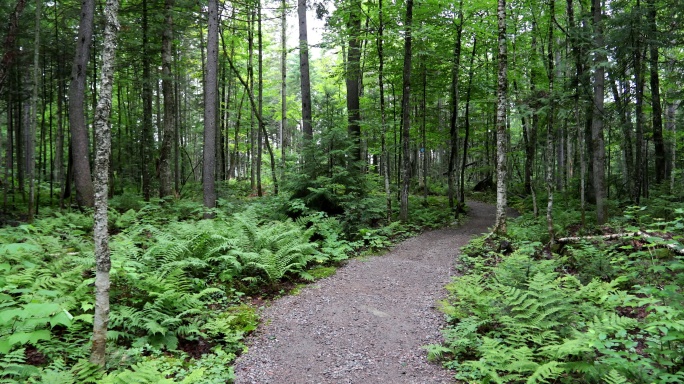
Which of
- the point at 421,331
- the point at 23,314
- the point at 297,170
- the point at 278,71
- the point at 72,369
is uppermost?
the point at 278,71

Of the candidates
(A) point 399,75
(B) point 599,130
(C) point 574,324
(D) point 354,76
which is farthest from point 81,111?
(B) point 599,130

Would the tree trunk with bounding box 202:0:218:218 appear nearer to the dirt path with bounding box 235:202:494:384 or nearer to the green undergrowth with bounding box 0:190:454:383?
the green undergrowth with bounding box 0:190:454:383

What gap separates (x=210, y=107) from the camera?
11656 millimetres

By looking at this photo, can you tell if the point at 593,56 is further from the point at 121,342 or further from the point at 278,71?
the point at 278,71

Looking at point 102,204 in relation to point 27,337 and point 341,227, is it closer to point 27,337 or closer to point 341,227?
point 27,337

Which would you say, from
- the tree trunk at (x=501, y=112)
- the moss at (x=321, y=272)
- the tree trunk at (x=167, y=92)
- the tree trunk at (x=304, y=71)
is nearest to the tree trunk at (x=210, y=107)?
the tree trunk at (x=167, y=92)

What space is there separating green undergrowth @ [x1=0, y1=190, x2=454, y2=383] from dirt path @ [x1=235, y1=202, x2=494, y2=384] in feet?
1.33

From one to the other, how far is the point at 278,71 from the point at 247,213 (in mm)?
30535

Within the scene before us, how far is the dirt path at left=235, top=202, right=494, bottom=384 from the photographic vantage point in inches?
178

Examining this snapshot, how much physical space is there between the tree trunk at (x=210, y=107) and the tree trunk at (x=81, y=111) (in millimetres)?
4128

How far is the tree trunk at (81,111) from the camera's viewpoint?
11.9 metres

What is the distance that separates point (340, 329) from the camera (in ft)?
18.8

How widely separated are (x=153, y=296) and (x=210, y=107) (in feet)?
25.5

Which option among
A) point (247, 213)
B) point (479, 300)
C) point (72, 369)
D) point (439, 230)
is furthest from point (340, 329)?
point (439, 230)
